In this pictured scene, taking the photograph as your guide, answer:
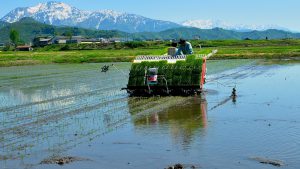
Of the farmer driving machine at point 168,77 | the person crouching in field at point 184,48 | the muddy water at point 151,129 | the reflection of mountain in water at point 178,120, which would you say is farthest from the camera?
the person crouching in field at point 184,48

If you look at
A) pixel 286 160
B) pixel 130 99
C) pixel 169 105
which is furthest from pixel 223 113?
pixel 286 160

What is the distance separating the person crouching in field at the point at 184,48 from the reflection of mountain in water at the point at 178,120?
561cm

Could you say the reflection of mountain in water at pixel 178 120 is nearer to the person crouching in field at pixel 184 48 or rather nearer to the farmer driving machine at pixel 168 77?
the farmer driving machine at pixel 168 77

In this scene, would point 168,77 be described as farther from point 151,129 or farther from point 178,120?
point 151,129

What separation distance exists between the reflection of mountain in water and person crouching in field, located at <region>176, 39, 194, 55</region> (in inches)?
221

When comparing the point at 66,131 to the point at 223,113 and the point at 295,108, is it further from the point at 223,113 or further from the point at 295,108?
the point at 295,108

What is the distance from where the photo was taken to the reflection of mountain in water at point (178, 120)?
47.7ft

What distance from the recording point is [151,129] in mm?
15391

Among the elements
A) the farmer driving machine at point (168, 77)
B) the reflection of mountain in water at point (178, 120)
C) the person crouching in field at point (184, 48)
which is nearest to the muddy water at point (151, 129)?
the reflection of mountain in water at point (178, 120)

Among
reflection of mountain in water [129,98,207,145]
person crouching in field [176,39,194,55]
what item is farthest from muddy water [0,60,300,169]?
person crouching in field [176,39,194,55]

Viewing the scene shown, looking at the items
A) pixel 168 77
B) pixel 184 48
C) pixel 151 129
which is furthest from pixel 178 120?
pixel 184 48

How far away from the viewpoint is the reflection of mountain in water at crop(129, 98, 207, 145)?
1453 centimetres

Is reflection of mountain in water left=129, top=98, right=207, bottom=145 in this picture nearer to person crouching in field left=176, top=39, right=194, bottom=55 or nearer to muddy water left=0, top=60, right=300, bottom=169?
muddy water left=0, top=60, right=300, bottom=169

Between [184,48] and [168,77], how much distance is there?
3611 mm
